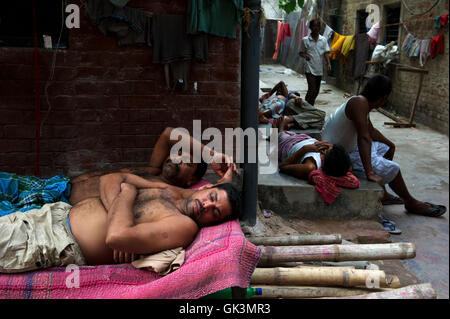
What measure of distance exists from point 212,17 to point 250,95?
3.33 ft

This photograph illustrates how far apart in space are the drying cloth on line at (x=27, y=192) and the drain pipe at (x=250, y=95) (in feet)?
4.64

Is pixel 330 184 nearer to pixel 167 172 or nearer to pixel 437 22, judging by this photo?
pixel 167 172

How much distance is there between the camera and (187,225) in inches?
98.0

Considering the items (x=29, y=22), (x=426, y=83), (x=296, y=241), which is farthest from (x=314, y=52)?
(x=296, y=241)

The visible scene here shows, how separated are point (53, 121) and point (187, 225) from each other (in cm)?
232

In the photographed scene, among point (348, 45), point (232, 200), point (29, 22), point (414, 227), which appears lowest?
point (414, 227)

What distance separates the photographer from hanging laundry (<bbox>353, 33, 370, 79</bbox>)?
11984mm

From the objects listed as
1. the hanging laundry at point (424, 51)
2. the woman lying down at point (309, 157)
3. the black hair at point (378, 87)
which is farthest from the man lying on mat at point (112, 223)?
the hanging laundry at point (424, 51)

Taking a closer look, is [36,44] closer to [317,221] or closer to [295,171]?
[295,171]

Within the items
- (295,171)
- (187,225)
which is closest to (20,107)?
(187,225)

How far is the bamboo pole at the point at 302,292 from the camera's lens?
2605 mm

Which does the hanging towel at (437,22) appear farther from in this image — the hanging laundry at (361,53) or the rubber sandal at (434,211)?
the rubber sandal at (434,211)

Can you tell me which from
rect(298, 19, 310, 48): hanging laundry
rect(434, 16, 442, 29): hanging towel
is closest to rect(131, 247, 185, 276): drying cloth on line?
rect(434, 16, 442, 29): hanging towel

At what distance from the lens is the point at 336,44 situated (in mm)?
13180
